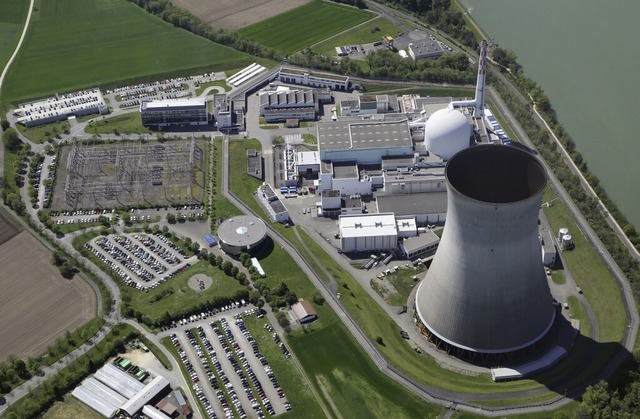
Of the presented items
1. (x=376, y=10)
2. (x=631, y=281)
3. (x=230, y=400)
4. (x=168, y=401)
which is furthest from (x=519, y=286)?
(x=376, y=10)

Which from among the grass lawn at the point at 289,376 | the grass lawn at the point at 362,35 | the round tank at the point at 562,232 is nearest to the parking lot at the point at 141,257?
the grass lawn at the point at 289,376

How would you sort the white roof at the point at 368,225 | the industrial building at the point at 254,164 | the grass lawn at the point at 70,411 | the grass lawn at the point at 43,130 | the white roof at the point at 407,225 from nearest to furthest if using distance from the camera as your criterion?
the grass lawn at the point at 70,411
the white roof at the point at 368,225
the white roof at the point at 407,225
the industrial building at the point at 254,164
the grass lawn at the point at 43,130

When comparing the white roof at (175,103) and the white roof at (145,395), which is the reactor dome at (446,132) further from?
the white roof at (145,395)

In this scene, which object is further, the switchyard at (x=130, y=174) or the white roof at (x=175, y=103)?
the white roof at (x=175, y=103)

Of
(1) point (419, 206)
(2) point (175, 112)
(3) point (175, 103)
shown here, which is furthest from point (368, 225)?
(3) point (175, 103)

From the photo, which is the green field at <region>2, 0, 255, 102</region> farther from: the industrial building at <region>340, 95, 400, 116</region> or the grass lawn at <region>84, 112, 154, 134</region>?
the industrial building at <region>340, 95, 400, 116</region>

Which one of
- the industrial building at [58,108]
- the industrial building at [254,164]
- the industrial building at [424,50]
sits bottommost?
the industrial building at [254,164]

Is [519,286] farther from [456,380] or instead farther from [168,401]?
[168,401]

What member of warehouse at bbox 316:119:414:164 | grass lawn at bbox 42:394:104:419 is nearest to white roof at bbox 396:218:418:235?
warehouse at bbox 316:119:414:164
